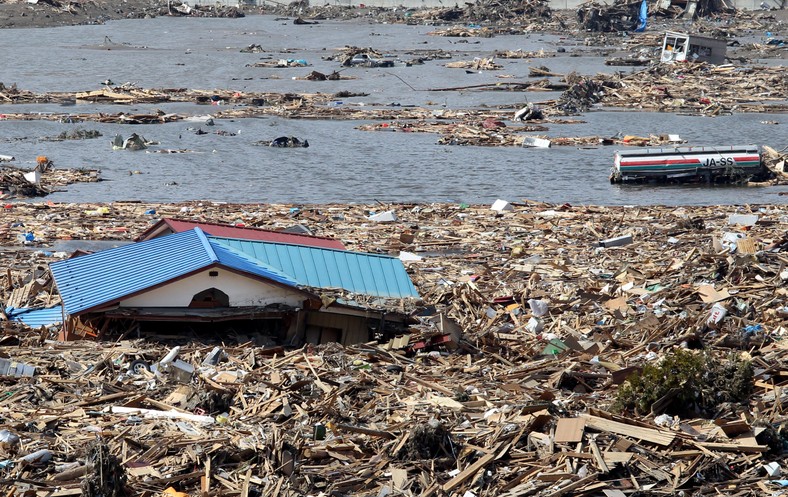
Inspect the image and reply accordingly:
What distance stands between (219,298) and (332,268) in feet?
6.82

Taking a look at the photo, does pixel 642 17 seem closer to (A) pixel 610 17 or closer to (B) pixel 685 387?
(A) pixel 610 17

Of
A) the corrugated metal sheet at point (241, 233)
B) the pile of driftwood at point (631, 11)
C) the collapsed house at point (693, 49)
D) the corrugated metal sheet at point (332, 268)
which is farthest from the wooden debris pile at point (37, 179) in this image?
the pile of driftwood at point (631, 11)

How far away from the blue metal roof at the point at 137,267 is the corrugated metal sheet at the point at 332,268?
47 cm

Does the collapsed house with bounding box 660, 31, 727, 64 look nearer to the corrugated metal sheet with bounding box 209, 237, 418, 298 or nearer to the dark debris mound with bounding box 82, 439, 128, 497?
the corrugated metal sheet with bounding box 209, 237, 418, 298

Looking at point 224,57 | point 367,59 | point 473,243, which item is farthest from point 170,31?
point 473,243

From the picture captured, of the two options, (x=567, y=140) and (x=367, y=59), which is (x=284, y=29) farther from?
(x=567, y=140)

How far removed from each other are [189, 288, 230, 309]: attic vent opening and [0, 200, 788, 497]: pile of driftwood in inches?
20.3

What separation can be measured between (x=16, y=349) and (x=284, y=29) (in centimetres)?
8747

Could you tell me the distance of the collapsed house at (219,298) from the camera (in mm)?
13586

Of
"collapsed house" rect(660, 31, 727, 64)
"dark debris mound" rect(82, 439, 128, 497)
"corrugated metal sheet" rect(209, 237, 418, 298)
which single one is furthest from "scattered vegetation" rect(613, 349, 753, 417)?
"collapsed house" rect(660, 31, 727, 64)

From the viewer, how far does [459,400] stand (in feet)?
37.6

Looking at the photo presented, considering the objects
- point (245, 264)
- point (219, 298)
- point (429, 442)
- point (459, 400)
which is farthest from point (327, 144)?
point (429, 442)

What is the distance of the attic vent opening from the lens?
13.8m

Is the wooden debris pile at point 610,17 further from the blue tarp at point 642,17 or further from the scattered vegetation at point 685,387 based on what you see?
the scattered vegetation at point 685,387
